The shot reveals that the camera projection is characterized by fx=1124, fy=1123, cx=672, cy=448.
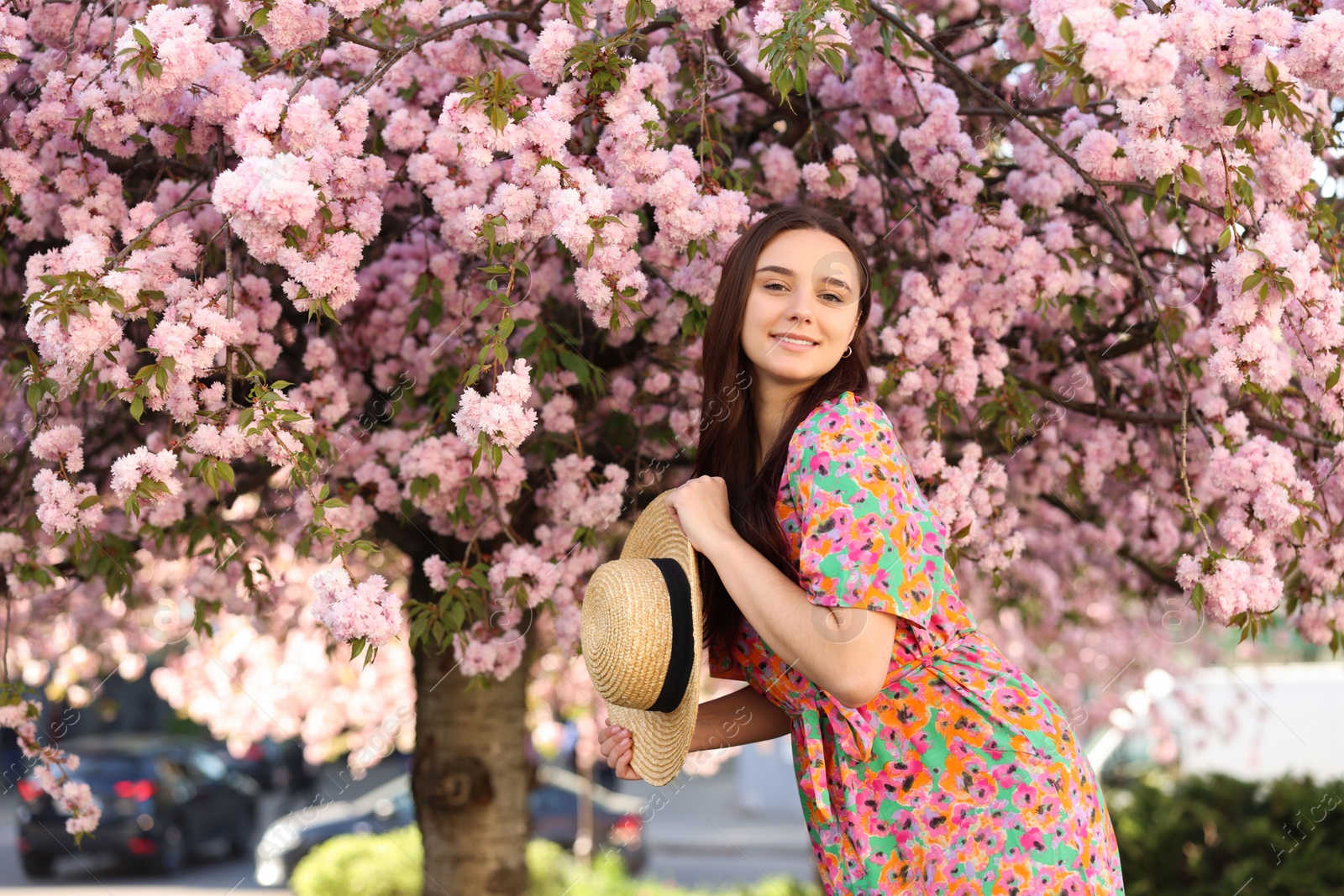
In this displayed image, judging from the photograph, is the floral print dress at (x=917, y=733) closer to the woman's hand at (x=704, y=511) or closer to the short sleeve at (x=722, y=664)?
the woman's hand at (x=704, y=511)

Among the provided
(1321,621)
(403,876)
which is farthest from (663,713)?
(403,876)

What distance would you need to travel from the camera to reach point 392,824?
10406mm

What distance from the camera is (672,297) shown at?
265 cm

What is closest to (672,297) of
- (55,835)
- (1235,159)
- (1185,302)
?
(1235,159)

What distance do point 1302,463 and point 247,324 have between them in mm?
2740

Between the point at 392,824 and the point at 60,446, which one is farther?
the point at 392,824

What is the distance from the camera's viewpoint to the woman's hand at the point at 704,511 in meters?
1.78

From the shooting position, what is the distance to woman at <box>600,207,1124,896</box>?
1.62 metres

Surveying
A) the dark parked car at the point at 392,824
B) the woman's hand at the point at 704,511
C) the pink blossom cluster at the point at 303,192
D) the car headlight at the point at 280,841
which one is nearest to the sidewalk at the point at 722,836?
the dark parked car at the point at 392,824

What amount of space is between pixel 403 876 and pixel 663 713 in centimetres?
623

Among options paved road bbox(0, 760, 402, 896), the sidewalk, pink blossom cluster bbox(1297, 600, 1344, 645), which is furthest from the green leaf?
paved road bbox(0, 760, 402, 896)

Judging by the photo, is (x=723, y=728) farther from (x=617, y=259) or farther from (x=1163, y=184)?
(x=1163, y=184)

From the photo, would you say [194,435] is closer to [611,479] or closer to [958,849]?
[611,479]

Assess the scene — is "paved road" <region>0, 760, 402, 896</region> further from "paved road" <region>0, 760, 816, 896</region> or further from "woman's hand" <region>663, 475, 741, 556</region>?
"woman's hand" <region>663, 475, 741, 556</region>
